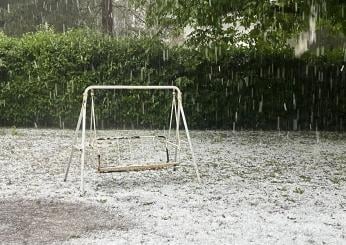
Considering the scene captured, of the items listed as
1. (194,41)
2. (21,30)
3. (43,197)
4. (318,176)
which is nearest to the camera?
(43,197)

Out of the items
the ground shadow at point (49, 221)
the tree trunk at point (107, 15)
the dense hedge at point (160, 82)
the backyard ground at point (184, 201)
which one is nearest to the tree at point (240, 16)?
the dense hedge at point (160, 82)

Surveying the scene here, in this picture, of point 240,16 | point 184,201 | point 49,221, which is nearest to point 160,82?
point 240,16

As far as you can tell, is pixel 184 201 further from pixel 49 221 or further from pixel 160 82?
pixel 160 82

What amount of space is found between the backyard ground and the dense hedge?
3.42 meters

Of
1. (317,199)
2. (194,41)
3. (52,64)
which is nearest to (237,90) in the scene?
(194,41)

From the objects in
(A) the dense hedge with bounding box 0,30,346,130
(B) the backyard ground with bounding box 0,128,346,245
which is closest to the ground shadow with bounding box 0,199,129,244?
(B) the backyard ground with bounding box 0,128,346,245

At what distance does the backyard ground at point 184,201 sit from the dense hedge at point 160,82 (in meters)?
3.42

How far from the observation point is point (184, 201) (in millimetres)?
5297

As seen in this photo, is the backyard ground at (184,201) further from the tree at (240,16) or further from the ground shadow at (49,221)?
the tree at (240,16)

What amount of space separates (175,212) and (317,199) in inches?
64.3

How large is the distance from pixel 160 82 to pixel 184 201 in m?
7.02

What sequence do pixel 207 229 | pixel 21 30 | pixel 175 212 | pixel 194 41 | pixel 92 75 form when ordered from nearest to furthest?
pixel 207 229, pixel 175 212, pixel 194 41, pixel 92 75, pixel 21 30

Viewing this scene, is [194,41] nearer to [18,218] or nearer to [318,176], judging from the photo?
[318,176]

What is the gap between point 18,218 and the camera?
4590mm
